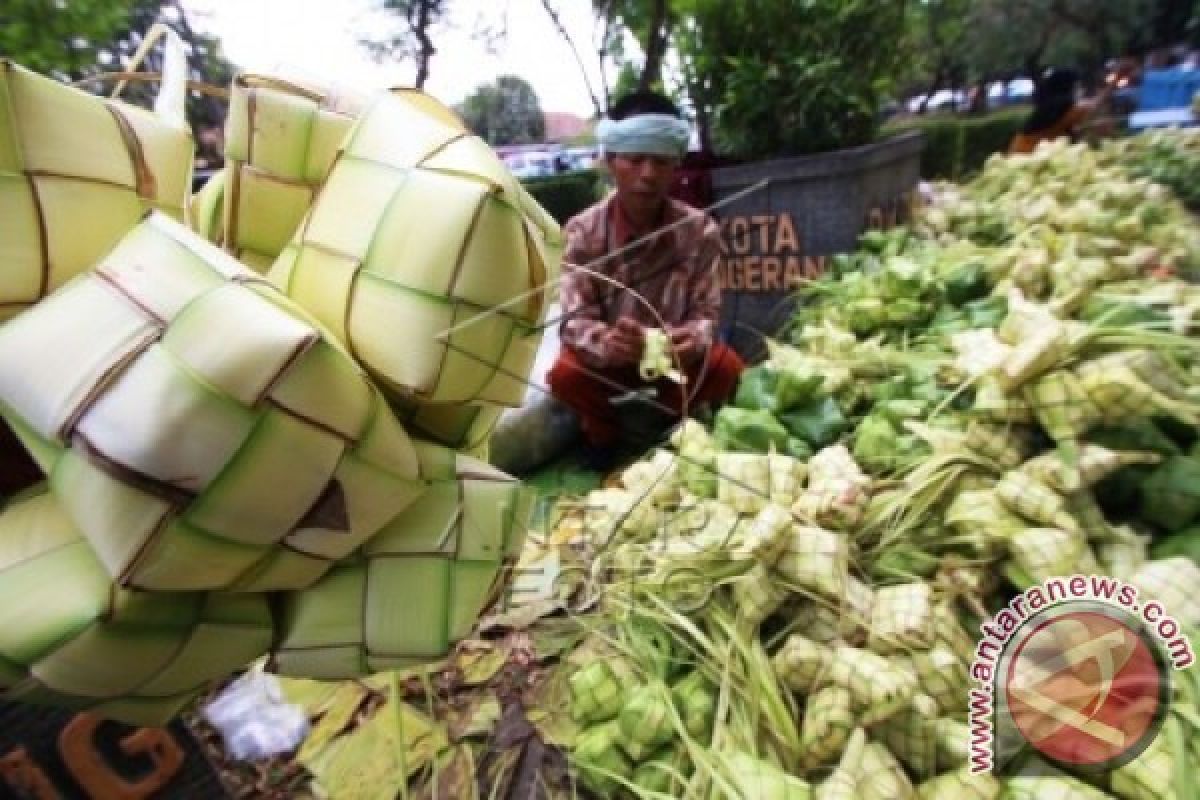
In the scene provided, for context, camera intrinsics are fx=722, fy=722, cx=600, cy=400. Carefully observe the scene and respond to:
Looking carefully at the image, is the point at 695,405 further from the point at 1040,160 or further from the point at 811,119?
the point at 1040,160

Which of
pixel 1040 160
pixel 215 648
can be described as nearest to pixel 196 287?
pixel 215 648

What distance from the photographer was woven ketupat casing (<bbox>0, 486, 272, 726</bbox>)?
0.30m

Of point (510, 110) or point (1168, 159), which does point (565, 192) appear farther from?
point (510, 110)

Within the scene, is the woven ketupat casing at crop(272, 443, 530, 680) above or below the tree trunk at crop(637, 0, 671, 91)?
below

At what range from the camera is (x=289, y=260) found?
34 centimetres

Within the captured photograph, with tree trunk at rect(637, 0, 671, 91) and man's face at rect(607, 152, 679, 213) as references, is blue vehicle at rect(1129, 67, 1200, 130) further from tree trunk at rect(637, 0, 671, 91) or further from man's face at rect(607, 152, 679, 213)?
man's face at rect(607, 152, 679, 213)

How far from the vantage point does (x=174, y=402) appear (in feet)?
0.88

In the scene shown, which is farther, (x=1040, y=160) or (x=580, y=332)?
(x=1040, y=160)

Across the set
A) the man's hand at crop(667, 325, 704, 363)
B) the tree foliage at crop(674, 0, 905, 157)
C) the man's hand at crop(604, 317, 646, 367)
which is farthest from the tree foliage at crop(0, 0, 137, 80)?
the tree foliage at crop(674, 0, 905, 157)

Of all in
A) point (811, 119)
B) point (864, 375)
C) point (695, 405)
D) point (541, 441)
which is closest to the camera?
point (864, 375)

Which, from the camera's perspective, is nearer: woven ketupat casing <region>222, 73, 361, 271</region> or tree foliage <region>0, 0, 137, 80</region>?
woven ketupat casing <region>222, 73, 361, 271</region>

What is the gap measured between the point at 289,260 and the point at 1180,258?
1.84m

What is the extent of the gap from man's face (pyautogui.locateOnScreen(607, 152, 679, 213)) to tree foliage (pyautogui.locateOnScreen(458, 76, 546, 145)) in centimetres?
1829

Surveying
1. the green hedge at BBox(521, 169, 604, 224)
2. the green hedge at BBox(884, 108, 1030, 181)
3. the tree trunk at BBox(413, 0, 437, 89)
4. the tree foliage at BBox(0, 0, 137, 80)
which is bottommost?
the green hedge at BBox(884, 108, 1030, 181)
